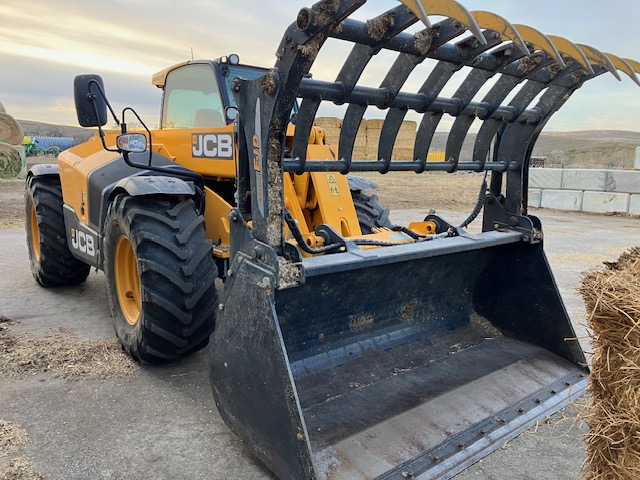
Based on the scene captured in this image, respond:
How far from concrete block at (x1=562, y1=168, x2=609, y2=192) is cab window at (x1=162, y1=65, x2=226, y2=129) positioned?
11.8 m

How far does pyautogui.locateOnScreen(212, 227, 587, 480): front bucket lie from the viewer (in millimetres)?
2479

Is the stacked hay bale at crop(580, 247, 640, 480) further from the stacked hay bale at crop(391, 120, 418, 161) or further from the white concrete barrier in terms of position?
the stacked hay bale at crop(391, 120, 418, 161)

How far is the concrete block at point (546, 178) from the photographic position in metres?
14.3

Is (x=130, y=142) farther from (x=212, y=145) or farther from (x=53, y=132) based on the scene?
(x=53, y=132)

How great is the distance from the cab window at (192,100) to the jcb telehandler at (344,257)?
2 centimetres

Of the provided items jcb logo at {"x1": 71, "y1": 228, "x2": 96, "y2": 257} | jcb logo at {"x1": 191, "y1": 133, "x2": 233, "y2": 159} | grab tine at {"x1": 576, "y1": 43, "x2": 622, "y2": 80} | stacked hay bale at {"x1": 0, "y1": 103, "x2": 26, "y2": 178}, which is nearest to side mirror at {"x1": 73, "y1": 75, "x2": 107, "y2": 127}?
jcb logo at {"x1": 191, "y1": 133, "x2": 233, "y2": 159}

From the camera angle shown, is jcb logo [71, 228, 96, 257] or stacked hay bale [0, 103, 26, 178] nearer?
jcb logo [71, 228, 96, 257]

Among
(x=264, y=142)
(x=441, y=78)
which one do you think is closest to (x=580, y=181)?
(x=441, y=78)

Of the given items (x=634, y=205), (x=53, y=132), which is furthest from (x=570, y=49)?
(x=53, y=132)

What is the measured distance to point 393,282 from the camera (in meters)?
3.47

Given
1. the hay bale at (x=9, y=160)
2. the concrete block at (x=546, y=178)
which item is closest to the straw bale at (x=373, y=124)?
the concrete block at (x=546, y=178)

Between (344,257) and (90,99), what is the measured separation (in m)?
2.36

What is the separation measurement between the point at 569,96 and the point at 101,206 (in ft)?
11.2

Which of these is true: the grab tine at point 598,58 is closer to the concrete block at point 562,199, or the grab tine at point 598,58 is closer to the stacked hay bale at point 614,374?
the stacked hay bale at point 614,374
